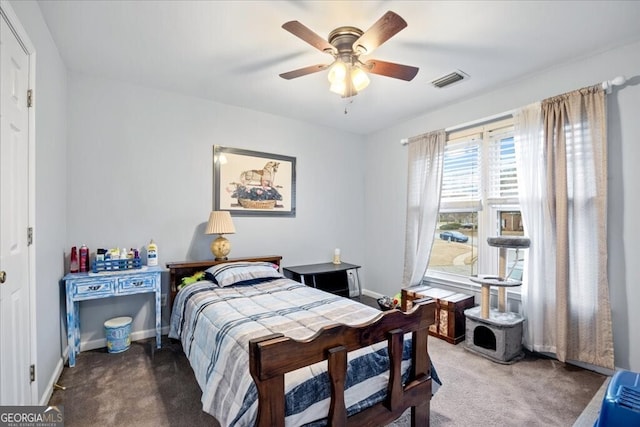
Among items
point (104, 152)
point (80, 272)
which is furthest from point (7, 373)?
point (104, 152)

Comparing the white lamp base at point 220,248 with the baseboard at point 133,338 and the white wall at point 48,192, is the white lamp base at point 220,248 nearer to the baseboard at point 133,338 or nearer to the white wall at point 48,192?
the baseboard at point 133,338

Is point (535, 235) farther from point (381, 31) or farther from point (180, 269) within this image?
point (180, 269)

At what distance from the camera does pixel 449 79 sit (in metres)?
2.84

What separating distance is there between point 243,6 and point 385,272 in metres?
3.61

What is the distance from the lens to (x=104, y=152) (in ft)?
9.27

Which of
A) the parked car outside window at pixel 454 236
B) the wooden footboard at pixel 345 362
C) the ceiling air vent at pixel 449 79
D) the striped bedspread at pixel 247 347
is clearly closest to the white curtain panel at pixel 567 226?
the ceiling air vent at pixel 449 79

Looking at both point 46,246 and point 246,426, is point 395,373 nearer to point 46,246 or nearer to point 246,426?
point 246,426

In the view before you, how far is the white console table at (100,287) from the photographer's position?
7.86ft

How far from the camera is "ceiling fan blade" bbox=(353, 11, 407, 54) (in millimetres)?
1604

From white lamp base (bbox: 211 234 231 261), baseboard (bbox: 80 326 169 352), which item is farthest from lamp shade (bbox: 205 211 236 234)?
baseboard (bbox: 80 326 169 352)

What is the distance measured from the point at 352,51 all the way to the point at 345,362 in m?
1.94

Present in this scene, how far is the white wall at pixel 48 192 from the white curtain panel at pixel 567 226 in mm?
3775

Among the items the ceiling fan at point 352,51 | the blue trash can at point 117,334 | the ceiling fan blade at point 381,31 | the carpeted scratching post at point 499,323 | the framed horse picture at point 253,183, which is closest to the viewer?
the ceiling fan blade at point 381,31

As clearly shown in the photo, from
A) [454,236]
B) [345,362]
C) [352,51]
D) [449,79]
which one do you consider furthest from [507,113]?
[345,362]
